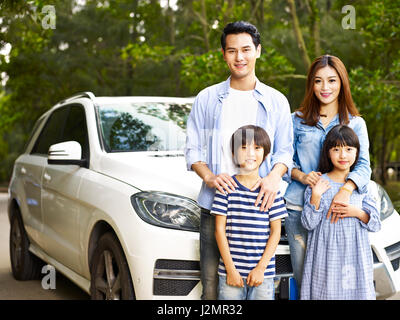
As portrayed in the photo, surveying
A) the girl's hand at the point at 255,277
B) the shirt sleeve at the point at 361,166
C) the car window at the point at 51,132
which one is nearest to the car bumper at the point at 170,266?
the girl's hand at the point at 255,277

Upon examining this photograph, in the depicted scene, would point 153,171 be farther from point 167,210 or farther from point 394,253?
point 394,253

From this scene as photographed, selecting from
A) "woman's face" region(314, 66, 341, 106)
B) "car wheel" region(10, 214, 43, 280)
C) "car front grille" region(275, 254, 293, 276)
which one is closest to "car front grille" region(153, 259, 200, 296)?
"car front grille" region(275, 254, 293, 276)

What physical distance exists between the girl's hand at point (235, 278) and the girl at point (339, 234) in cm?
47

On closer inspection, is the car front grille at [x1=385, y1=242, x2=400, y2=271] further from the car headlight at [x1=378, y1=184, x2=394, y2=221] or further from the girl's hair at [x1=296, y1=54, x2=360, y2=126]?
the girl's hair at [x1=296, y1=54, x2=360, y2=126]

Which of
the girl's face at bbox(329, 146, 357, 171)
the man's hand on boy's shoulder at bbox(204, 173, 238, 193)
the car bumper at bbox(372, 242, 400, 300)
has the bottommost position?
the car bumper at bbox(372, 242, 400, 300)

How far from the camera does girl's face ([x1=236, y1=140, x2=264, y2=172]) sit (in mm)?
2945

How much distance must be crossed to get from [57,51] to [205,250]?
19.4 meters

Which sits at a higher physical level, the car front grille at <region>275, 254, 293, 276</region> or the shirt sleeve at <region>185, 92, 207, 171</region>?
the shirt sleeve at <region>185, 92, 207, 171</region>

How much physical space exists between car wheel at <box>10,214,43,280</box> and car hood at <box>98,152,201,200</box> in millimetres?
2380

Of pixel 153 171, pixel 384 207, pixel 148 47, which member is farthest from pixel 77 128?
pixel 148 47

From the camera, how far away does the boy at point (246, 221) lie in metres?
2.96

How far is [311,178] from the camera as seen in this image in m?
3.30
